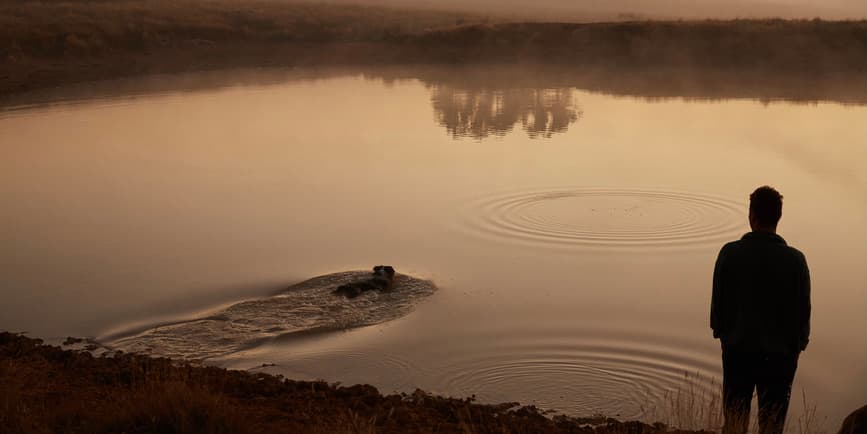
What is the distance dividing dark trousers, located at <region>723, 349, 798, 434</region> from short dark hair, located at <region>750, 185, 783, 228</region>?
70 cm

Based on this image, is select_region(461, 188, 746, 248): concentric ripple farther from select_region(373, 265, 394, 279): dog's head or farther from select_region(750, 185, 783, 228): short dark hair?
select_region(750, 185, 783, 228): short dark hair

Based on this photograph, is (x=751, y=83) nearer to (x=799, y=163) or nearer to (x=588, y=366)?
(x=799, y=163)

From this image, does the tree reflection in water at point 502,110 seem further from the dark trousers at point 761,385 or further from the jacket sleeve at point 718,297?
the jacket sleeve at point 718,297

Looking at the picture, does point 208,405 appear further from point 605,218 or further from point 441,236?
point 605,218

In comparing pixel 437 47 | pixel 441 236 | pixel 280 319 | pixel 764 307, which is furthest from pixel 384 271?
pixel 437 47

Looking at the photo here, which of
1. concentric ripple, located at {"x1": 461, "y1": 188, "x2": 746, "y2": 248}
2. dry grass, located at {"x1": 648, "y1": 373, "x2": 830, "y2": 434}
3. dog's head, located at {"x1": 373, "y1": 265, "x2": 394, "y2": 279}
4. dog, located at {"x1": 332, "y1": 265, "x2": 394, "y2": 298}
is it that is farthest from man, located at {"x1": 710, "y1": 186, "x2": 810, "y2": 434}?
concentric ripple, located at {"x1": 461, "y1": 188, "x2": 746, "y2": 248}

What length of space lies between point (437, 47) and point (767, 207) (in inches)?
1519

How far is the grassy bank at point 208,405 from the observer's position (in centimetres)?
600

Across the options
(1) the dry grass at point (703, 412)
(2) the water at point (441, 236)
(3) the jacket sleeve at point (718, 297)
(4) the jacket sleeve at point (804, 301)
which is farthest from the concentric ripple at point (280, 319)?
(4) the jacket sleeve at point (804, 301)

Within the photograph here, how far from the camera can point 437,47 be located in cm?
4297

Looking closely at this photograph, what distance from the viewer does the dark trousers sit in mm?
5266

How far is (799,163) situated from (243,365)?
40.9 feet

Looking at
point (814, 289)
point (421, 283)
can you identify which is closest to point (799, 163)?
point (814, 289)

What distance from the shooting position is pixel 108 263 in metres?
11.8
